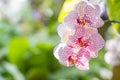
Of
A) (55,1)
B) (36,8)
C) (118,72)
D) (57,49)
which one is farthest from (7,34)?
(57,49)

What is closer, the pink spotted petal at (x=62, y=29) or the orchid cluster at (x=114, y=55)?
the pink spotted petal at (x=62, y=29)

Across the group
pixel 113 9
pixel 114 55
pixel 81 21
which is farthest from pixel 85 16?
pixel 114 55

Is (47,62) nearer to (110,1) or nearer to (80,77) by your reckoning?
(80,77)

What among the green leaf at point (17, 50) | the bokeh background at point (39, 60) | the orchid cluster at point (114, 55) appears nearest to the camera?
the orchid cluster at point (114, 55)

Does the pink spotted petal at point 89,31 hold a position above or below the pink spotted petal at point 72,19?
below

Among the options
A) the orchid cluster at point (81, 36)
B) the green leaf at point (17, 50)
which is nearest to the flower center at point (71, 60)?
the orchid cluster at point (81, 36)

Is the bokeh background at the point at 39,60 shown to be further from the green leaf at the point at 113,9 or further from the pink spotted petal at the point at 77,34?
the pink spotted petal at the point at 77,34

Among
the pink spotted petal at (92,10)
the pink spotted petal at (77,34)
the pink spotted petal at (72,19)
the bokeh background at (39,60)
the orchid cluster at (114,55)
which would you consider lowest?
the pink spotted petal at (77,34)

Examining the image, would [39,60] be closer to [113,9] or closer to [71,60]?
[113,9]
